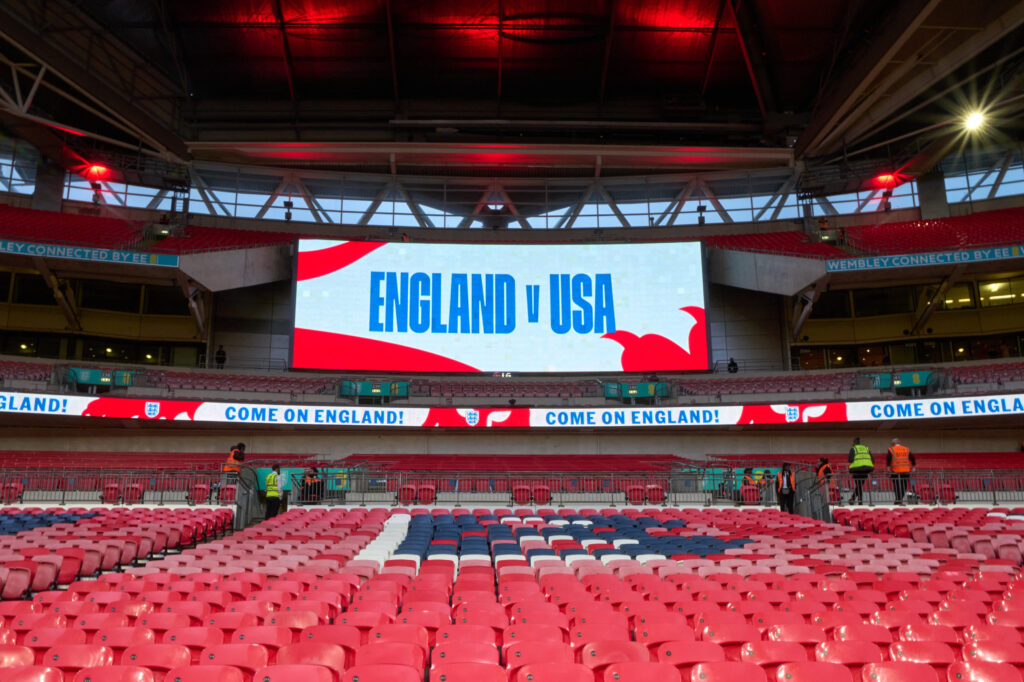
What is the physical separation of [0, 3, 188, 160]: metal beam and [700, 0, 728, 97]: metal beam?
23.8 metres

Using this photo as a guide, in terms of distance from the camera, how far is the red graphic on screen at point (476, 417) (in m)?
27.6

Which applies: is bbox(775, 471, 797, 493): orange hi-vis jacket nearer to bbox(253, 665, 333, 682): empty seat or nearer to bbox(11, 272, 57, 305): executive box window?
bbox(253, 665, 333, 682): empty seat

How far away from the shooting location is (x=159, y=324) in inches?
1385

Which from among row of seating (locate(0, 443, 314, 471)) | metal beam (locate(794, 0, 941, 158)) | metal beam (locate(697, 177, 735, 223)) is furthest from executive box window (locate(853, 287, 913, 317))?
row of seating (locate(0, 443, 314, 471))

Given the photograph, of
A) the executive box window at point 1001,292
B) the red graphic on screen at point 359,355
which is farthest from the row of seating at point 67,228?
the executive box window at point 1001,292

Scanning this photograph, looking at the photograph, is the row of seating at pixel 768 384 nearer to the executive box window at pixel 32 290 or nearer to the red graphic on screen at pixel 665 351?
the red graphic on screen at pixel 665 351

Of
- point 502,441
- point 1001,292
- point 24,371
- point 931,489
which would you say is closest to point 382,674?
point 931,489

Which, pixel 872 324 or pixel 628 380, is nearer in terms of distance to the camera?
pixel 628 380

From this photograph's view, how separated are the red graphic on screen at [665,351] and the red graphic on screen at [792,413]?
3.96 m

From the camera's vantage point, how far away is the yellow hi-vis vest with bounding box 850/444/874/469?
16.9m

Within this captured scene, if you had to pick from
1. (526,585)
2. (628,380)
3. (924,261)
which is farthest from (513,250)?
(526,585)

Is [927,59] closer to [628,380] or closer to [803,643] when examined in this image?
[628,380]

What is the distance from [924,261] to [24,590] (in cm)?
3092

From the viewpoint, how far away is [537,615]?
235 inches
